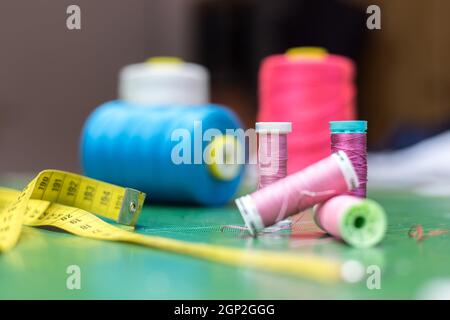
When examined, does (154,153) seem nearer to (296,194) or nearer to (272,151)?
(272,151)

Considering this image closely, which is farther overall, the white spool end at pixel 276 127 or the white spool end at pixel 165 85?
the white spool end at pixel 165 85

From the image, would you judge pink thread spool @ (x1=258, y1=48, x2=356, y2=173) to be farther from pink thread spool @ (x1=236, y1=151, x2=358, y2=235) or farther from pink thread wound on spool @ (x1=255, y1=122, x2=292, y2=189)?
pink thread spool @ (x1=236, y1=151, x2=358, y2=235)

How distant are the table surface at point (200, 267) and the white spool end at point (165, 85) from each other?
0.74 meters

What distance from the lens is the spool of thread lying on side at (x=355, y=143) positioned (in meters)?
1.51

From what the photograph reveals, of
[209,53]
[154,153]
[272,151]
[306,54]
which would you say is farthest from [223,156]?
[209,53]

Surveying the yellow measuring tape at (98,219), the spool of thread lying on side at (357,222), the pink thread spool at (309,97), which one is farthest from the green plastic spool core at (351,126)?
the pink thread spool at (309,97)

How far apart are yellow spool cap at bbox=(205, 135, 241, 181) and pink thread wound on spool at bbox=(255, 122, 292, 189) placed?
0.49 m

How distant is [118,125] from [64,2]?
1702 mm

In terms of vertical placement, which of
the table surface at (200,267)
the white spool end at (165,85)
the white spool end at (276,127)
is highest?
the white spool end at (165,85)

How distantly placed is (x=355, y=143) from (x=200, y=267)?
1.97 ft

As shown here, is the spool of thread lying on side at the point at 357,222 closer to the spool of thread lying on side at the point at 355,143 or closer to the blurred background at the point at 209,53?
the spool of thread lying on side at the point at 355,143

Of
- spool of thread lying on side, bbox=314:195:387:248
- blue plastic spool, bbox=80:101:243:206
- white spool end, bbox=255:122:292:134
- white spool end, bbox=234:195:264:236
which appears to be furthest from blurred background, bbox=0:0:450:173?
spool of thread lying on side, bbox=314:195:387:248
